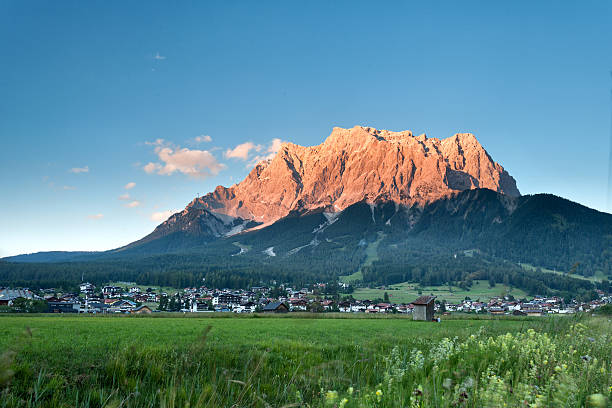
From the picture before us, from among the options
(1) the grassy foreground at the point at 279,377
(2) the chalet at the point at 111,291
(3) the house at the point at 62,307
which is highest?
(1) the grassy foreground at the point at 279,377

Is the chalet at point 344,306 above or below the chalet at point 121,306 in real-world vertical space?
below

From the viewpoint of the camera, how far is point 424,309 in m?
→ 56.2

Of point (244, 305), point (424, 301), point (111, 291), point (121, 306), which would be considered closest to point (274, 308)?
point (424, 301)

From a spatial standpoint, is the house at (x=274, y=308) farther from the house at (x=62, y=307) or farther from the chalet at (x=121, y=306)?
the house at (x=62, y=307)

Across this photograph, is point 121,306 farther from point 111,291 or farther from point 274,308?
point 111,291

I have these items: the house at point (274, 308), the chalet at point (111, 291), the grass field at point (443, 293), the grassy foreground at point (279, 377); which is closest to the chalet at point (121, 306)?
the chalet at point (111, 291)

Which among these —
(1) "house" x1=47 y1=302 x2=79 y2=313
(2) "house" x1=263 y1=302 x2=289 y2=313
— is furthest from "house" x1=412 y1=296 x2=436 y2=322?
(1) "house" x1=47 y1=302 x2=79 y2=313

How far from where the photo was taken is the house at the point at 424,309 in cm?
5584

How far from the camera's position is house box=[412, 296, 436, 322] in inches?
2199

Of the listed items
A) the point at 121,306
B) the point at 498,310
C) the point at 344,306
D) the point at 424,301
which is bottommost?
the point at 344,306

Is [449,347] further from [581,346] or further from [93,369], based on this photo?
[93,369]

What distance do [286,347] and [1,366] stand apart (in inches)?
403

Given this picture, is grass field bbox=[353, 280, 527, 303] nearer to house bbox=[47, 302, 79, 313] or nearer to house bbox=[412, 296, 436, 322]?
house bbox=[412, 296, 436, 322]

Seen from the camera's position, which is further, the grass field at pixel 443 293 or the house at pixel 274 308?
the grass field at pixel 443 293
